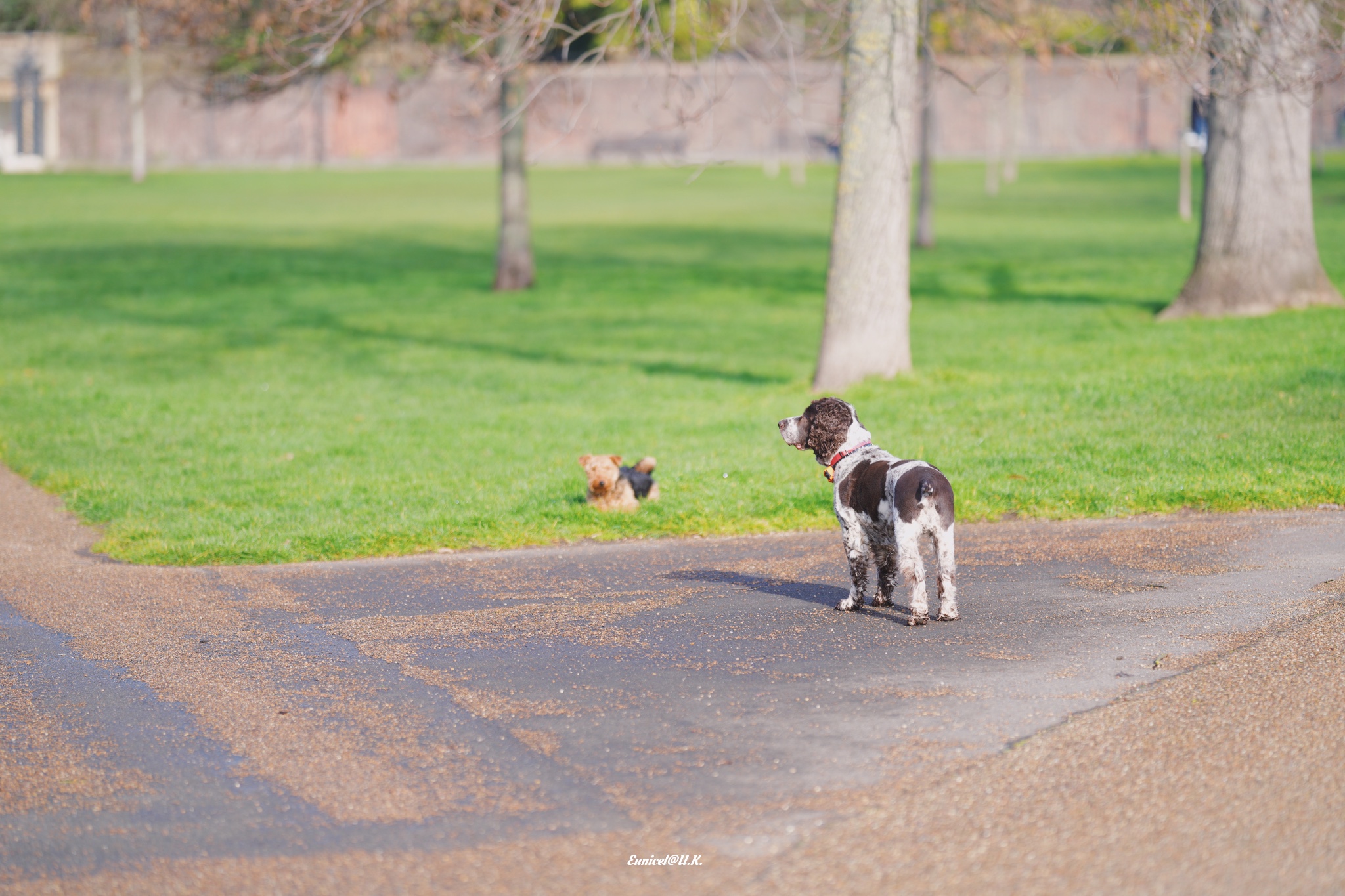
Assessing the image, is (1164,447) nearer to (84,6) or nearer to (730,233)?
(84,6)

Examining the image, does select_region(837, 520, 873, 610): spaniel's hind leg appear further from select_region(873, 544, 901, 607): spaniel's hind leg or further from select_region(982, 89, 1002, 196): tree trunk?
select_region(982, 89, 1002, 196): tree trunk

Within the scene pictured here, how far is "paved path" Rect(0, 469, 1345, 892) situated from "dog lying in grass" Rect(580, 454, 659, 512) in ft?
2.11

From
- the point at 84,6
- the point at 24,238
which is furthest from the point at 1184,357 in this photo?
the point at 24,238

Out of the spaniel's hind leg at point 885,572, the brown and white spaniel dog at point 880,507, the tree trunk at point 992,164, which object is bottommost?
the spaniel's hind leg at point 885,572

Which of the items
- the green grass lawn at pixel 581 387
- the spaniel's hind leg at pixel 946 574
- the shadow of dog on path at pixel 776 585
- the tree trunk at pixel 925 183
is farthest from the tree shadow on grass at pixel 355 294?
the spaniel's hind leg at pixel 946 574

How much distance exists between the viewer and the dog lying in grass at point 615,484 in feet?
29.3

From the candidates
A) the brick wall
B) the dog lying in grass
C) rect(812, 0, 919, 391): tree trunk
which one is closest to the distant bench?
the brick wall

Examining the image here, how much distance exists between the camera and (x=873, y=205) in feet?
42.7

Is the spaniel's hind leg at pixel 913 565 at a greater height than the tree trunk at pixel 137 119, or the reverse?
the tree trunk at pixel 137 119

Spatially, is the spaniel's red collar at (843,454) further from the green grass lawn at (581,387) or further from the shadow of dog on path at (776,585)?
the green grass lawn at (581,387)

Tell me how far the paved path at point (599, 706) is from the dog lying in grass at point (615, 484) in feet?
2.11

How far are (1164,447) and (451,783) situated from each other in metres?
7.21

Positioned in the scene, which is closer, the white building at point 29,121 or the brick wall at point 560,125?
the white building at point 29,121

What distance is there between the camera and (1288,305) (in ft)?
53.6
